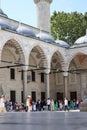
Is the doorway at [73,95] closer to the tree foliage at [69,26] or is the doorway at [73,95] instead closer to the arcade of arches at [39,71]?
the arcade of arches at [39,71]

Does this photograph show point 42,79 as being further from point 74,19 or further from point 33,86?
point 74,19

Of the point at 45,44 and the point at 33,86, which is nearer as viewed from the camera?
the point at 45,44

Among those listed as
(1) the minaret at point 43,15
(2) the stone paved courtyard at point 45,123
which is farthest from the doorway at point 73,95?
(2) the stone paved courtyard at point 45,123

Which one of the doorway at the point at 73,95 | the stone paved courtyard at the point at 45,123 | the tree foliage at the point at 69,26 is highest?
the tree foliage at the point at 69,26

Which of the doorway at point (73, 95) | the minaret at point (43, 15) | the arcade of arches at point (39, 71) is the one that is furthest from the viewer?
the minaret at point (43, 15)

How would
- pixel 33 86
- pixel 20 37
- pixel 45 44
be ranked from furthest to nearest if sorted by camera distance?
1. pixel 33 86
2. pixel 45 44
3. pixel 20 37

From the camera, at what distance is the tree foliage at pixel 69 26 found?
3303 centimetres

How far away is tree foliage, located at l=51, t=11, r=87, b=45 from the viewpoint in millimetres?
33031

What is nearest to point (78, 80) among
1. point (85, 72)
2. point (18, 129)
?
point (85, 72)

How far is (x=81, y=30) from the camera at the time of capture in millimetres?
33000

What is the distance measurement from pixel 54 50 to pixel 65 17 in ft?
40.1

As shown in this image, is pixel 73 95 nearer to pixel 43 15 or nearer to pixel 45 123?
pixel 43 15

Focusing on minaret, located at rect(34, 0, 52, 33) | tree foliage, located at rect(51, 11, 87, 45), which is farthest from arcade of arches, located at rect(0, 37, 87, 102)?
tree foliage, located at rect(51, 11, 87, 45)

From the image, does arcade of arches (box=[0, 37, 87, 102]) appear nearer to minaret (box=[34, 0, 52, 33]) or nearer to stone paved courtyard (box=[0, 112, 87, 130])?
minaret (box=[34, 0, 52, 33])
